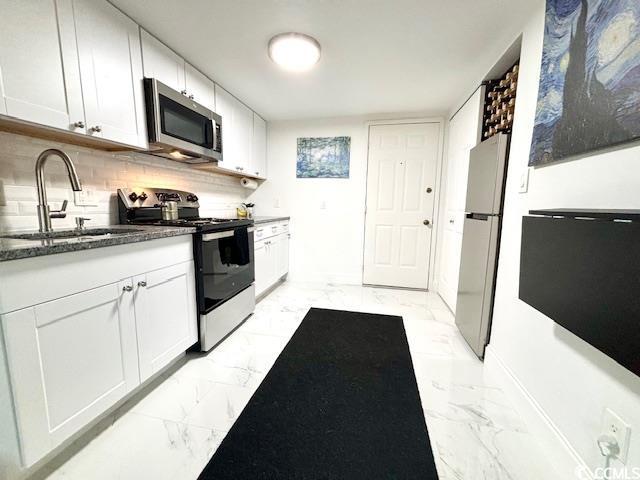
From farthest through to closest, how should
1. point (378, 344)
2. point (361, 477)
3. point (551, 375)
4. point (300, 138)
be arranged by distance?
point (300, 138), point (378, 344), point (551, 375), point (361, 477)

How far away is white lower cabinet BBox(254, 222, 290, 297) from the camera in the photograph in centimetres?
273

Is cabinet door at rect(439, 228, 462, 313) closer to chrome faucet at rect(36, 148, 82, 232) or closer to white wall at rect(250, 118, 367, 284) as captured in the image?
white wall at rect(250, 118, 367, 284)

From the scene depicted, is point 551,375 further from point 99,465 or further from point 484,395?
point 99,465

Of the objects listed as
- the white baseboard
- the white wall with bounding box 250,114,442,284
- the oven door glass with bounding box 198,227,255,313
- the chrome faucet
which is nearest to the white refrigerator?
the white baseboard

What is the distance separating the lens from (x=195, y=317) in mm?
1786

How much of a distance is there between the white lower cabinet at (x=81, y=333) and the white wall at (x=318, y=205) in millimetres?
2210

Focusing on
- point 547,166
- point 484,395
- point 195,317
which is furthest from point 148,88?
point 484,395

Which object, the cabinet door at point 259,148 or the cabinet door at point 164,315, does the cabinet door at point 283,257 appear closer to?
the cabinet door at point 259,148

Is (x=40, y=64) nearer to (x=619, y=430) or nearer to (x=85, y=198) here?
(x=85, y=198)

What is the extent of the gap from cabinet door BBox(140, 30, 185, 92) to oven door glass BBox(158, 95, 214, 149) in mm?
164

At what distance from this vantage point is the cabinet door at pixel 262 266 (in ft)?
8.82

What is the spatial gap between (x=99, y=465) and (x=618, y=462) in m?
1.91

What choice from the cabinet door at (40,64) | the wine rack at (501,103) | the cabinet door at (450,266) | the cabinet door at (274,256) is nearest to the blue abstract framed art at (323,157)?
the cabinet door at (274,256)

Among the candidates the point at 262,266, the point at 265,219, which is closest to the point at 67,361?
the point at 262,266
